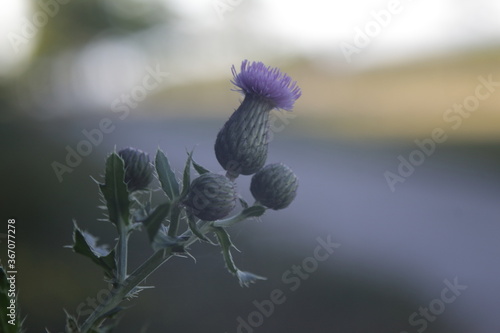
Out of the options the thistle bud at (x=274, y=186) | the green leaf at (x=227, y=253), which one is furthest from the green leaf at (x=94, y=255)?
the thistle bud at (x=274, y=186)

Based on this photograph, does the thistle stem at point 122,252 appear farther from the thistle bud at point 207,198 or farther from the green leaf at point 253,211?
the green leaf at point 253,211

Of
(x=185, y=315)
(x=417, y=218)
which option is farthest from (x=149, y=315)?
(x=417, y=218)

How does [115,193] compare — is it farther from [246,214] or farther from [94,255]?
[246,214]

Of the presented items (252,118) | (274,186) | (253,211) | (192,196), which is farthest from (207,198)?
(252,118)

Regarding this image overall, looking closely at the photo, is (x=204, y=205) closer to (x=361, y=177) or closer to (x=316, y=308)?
(x=316, y=308)

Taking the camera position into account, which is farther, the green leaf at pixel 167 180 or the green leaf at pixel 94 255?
the green leaf at pixel 167 180

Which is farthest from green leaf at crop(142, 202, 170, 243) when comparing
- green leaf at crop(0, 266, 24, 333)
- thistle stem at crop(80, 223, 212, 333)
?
green leaf at crop(0, 266, 24, 333)
